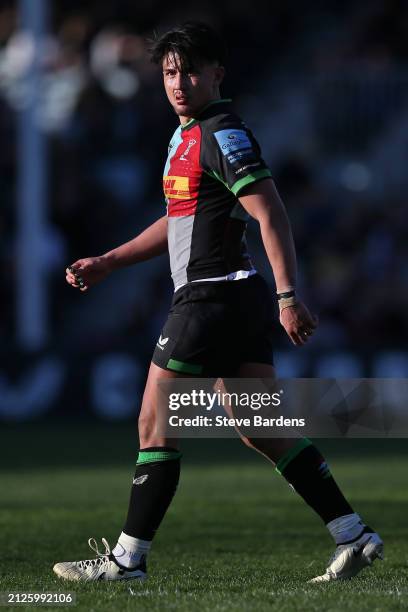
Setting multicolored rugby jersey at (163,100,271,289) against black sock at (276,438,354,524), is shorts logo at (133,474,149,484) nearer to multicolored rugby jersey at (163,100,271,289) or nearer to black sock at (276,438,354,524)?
black sock at (276,438,354,524)

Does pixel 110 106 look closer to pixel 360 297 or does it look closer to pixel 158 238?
pixel 360 297

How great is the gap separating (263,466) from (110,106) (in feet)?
26.4

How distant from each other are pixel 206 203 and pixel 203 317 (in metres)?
0.43

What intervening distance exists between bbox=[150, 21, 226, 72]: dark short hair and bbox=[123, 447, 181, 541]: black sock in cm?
147

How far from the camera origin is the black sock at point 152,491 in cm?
549

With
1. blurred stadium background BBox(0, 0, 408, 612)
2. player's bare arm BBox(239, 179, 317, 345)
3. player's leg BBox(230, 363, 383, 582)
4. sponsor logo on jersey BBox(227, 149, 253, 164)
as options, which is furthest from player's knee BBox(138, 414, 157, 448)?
blurred stadium background BBox(0, 0, 408, 612)

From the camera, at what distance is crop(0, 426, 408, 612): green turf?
5.03 metres

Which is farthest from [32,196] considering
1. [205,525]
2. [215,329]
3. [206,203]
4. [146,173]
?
[215,329]

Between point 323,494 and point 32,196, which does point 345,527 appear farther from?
point 32,196

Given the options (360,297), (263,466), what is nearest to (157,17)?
(360,297)

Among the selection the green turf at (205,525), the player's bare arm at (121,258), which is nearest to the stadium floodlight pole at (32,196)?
the green turf at (205,525)

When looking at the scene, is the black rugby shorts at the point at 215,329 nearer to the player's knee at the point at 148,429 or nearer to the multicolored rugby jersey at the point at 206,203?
the multicolored rugby jersey at the point at 206,203

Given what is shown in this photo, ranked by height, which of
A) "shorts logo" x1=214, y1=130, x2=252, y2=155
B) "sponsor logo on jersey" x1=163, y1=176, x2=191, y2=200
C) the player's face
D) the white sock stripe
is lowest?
the white sock stripe

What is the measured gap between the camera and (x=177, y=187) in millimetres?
5516
